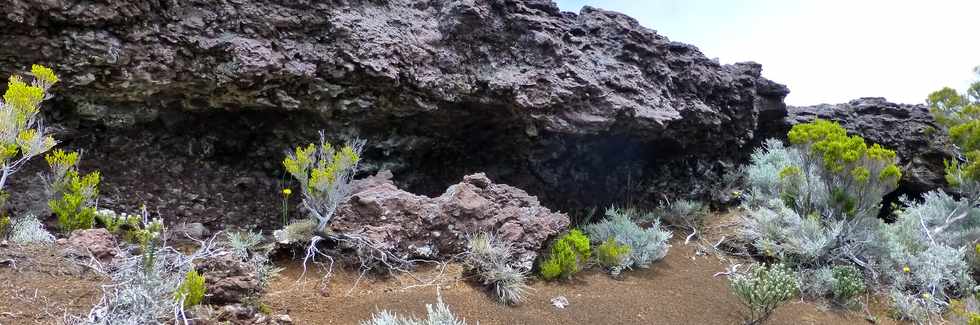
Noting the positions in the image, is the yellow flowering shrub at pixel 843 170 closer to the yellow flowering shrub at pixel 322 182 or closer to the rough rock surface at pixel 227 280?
the yellow flowering shrub at pixel 322 182

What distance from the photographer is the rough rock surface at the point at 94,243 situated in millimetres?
3377

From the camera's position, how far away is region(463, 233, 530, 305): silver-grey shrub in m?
3.99

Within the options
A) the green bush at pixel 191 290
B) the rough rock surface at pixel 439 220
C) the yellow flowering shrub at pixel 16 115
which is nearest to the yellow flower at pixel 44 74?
the yellow flowering shrub at pixel 16 115

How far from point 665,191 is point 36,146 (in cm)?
664

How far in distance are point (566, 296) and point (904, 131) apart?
7.29 meters

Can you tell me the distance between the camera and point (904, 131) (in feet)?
27.6

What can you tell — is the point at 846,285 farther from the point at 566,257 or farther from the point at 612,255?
the point at 566,257

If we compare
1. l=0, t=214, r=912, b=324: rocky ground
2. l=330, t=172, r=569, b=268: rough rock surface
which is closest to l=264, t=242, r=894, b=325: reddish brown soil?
l=0, t=214, r=912, b=324: rocky ground

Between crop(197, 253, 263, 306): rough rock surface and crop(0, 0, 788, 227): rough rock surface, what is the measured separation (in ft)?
4.81

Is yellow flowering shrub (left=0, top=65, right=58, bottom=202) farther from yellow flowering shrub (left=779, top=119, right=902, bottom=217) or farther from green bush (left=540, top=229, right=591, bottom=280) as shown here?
yellow flowering shrub (left=779, top=119, right=902, bottom=217)

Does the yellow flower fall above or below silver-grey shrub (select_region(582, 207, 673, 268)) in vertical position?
above

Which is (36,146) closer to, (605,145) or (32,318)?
(32,318)

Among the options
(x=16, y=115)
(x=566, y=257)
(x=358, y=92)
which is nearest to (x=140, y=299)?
(x=16, y=115)

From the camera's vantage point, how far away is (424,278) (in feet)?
13.6
